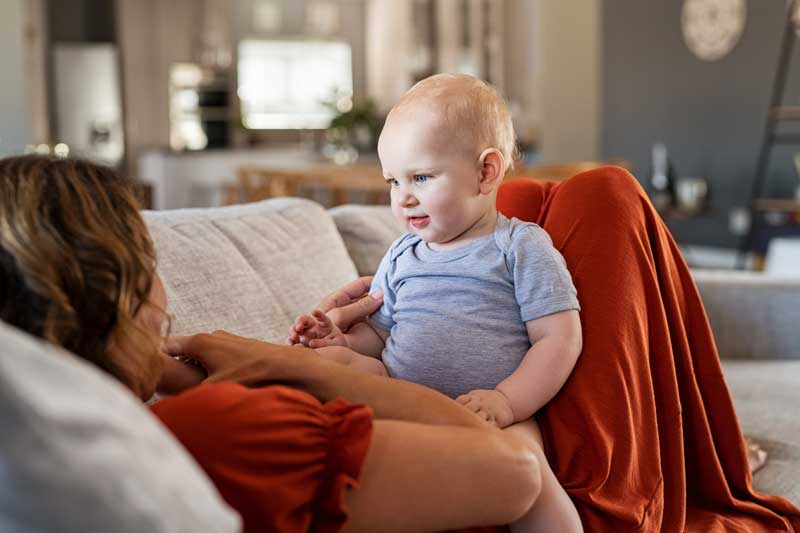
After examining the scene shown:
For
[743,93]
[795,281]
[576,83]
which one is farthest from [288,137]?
[795,281]

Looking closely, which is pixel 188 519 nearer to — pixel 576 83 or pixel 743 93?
pixel 743 93

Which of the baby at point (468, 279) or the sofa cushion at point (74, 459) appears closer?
the sofa cushion at point (74, 459)

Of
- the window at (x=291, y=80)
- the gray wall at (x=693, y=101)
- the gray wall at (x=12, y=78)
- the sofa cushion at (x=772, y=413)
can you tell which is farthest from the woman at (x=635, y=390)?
the window at (x=291, y=80)

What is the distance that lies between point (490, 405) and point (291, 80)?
1025 cm

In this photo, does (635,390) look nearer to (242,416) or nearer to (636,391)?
(636,391)

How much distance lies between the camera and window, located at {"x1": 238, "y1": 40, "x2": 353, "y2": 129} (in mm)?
10938

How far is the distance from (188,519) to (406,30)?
A: 967cm

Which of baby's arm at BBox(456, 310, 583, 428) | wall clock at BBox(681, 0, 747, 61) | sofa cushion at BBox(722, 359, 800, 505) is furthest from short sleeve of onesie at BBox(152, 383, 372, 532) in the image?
wall clock at BBox(681, 0, 747, 61)

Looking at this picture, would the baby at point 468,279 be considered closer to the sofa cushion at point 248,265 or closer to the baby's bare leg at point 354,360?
the baby's bare leg at point 354,360

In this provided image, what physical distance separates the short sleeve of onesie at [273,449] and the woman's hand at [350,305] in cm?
51

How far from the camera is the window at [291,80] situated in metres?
10.9

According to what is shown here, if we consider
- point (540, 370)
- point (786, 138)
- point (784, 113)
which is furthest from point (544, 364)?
point (786, 138)

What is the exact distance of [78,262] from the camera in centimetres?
90

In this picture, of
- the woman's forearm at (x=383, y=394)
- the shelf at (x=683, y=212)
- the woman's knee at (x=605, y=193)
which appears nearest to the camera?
the woman's forearm at (x=383, y=394)
